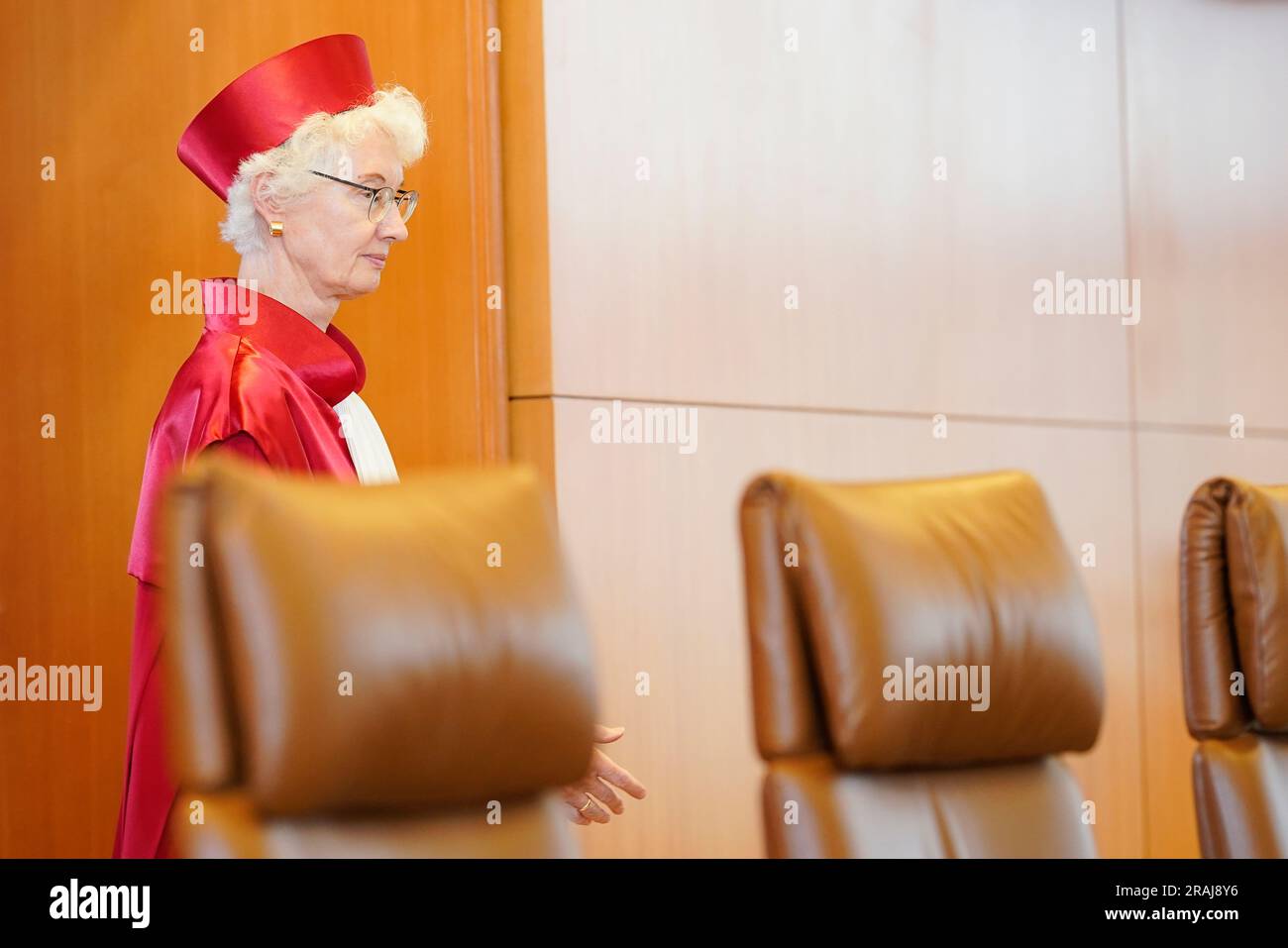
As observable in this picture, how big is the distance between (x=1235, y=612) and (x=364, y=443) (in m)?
1.19

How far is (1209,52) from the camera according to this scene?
15.8 ft

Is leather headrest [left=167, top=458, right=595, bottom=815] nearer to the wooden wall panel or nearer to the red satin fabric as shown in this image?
the red satin fabric

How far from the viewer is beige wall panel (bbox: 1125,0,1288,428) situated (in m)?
4.55

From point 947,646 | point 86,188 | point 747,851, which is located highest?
point 86,188

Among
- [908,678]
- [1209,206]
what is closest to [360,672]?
[908,678]

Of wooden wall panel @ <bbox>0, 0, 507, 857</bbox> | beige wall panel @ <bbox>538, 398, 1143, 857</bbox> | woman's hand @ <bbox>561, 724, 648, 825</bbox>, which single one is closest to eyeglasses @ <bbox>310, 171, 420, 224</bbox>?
wooden wall panel @ <bbox>0, 0, 507, 857</bbox>

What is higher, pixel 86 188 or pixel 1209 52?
pixel 1209 52

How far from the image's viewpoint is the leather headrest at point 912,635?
1639mm

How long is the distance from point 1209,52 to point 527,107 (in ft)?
8.66

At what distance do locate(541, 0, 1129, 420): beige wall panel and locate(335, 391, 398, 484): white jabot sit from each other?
2.04ft

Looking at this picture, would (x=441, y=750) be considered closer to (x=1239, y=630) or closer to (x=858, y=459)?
(x=1239, y=630)

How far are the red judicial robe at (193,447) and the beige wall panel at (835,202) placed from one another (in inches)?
33.5

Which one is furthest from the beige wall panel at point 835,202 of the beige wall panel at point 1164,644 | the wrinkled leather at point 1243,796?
the wrinkled leather at point 1243,796
